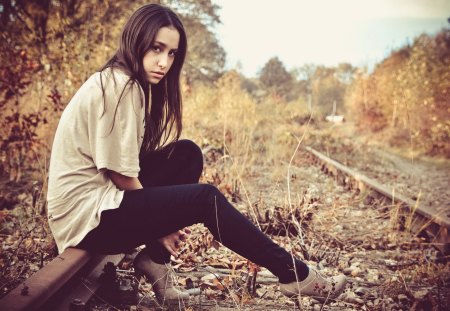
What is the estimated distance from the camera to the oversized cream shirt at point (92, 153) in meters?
1.83

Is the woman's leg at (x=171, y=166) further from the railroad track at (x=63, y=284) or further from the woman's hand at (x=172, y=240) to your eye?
the railroad track at (x=63, y=284)

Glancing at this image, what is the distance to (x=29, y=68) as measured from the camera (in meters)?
4.62

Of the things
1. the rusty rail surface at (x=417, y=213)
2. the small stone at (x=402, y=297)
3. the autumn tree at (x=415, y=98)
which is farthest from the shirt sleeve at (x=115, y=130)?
the autumn tree at (x=415, y=98)

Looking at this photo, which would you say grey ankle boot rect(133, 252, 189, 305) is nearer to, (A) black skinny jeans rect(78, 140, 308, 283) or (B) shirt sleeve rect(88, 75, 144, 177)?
(A) black skinny jeans rect(78, 140, 308, 283)

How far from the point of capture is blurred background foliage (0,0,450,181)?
4.64m

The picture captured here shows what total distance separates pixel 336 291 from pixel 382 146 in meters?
11.5

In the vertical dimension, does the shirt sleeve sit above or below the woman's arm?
above

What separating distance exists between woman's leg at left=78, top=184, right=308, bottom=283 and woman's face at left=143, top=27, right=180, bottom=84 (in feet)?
2.14

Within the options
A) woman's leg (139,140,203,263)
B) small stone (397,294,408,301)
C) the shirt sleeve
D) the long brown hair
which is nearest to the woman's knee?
woman's leg (139,140,203,263)

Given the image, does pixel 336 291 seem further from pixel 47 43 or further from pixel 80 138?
pixel 47 43

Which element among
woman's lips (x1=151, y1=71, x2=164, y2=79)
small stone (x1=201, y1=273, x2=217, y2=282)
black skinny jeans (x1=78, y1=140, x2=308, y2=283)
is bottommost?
small stone (x1=201, y1=273, x2=217, y2=282)

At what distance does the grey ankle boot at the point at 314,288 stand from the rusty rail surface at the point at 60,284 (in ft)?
3.29

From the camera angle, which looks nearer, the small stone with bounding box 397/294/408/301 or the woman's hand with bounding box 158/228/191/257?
the woman's hand with bounding box 158/228/191/257

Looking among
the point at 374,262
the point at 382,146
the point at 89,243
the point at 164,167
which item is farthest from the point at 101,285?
the point at 382,146
